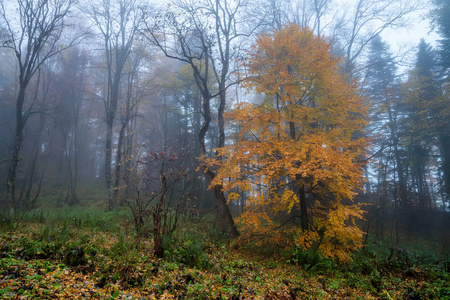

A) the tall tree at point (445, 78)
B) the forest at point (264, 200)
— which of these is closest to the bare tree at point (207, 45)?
the forest at point (264, 200)

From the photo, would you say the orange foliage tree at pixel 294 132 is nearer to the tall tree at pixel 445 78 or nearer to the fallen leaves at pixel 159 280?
the fallen leaves at pixel 159 280

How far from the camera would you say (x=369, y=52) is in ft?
65.4

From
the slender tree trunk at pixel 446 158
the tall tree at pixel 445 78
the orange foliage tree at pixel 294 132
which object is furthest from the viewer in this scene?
the tall tree at pixel 445 78

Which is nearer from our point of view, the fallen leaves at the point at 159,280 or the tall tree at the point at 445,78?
the fallen leaves at the point at 159,280

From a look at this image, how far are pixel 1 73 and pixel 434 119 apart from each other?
121ft

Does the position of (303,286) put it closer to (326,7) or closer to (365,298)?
(365,298)

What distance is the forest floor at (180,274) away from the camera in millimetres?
3215

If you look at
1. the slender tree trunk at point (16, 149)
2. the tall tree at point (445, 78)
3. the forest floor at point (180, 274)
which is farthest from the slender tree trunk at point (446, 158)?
the slender tree trunk at point (16, 149)

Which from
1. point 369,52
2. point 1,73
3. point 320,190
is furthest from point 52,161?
point 369,52

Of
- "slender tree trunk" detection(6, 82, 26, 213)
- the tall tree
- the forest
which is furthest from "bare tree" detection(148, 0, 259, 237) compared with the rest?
the tall tree

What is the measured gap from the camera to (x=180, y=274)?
431cm

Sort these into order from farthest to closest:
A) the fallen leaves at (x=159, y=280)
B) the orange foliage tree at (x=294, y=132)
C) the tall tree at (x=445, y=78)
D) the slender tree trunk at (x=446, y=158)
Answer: the tall tree at (x=445, y=78) → the slender tree trunk at (x=446, y=158) → the orange foliage tree at (x=294, y=132) → the fallen leaves at (x=159, y=280)

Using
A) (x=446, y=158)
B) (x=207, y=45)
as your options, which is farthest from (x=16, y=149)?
(x=446, y=158)

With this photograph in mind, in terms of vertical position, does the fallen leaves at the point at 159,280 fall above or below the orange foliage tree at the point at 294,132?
below
